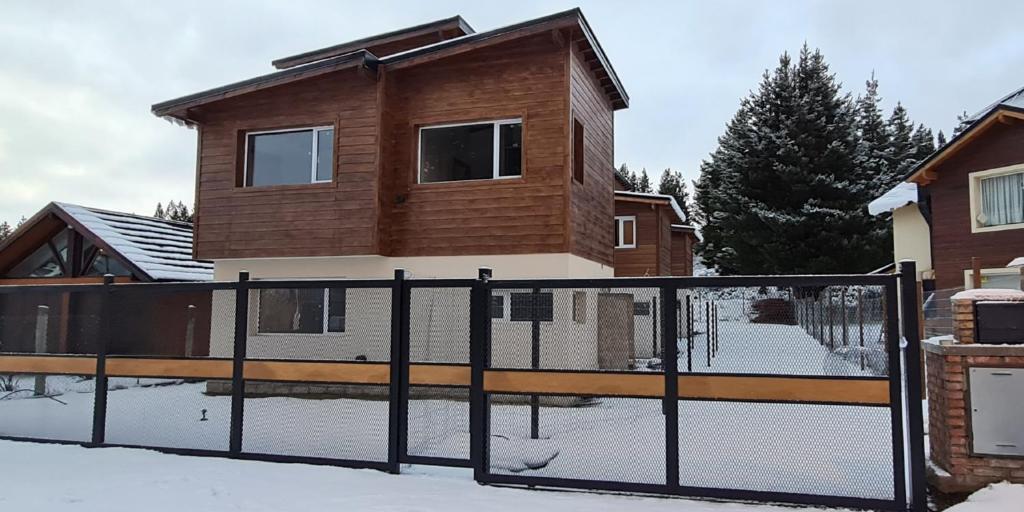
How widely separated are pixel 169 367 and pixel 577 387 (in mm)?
4372

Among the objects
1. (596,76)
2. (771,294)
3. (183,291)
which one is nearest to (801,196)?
(596,76)

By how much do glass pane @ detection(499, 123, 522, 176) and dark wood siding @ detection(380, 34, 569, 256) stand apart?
0.24 meters

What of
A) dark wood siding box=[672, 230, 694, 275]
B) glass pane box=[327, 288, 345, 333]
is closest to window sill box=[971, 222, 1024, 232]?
dark wood siding box=[672, 230, 694, 275]

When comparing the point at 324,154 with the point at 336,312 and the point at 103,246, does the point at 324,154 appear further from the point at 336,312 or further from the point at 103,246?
the point at 103,246

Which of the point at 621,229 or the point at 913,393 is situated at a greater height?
the point at 621,229

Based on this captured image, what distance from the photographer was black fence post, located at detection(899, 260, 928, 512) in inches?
186

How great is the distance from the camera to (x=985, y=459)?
491 cm

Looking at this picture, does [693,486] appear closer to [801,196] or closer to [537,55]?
[537,55]

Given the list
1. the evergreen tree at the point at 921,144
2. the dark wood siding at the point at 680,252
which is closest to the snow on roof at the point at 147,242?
the dark wood siding at the point at 680,252

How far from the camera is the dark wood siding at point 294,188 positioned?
10.9 meters

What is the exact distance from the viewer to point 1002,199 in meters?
13.5

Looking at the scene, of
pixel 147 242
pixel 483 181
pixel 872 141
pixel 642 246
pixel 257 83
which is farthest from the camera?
pixel 872 141

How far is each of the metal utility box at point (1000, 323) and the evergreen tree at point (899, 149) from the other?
2620cm

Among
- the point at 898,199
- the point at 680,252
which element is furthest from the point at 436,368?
the point at 680,252
